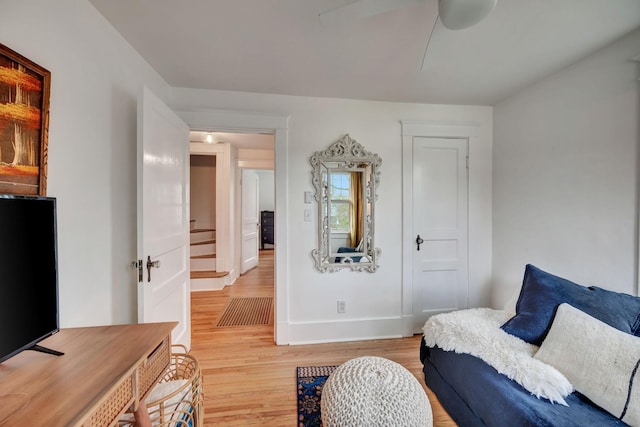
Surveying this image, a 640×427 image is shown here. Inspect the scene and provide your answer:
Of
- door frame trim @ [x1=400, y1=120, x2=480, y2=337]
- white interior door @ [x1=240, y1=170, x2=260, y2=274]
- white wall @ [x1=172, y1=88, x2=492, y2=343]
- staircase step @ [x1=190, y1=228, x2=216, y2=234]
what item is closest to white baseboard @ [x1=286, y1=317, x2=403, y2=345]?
white wall @ [x1=172, y1=88, x2=492, y2=343]

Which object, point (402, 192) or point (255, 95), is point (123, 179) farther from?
point (402, 192)

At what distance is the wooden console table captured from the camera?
627mm

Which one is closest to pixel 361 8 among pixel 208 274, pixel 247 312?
pixel 247 312

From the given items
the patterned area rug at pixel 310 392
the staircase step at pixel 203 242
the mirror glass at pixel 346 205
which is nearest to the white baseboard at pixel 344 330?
the patterned area rug at pixel 310 392

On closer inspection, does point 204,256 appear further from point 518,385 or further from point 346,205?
point 518,385

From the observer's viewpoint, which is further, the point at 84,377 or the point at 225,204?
the point at 225,204

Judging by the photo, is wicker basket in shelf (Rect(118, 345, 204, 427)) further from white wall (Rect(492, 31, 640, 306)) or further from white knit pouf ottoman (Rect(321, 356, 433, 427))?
white wall (Rect(492, 31, 640, 306))

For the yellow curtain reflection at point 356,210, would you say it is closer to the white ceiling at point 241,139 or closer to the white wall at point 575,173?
the white wall at point 575,173

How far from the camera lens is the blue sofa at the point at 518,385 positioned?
39.3 inches

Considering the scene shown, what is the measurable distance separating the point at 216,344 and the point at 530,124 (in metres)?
3.43

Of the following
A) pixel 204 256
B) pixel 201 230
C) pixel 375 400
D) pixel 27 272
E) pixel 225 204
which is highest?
pixel 225 204

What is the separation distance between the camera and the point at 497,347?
1325 millimetres

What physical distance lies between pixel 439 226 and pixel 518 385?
1.59 metres

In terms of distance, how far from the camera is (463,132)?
253 centimetres
